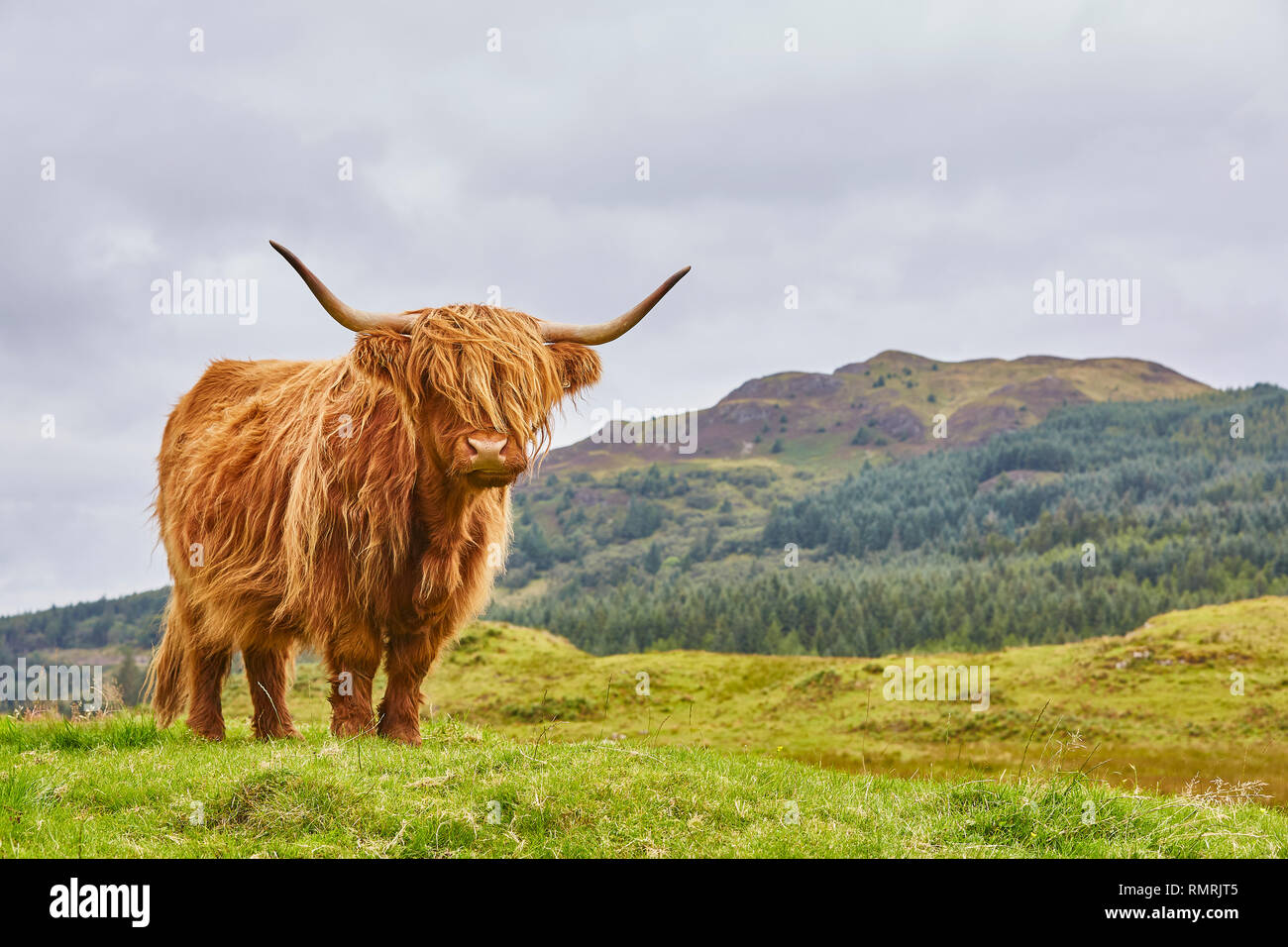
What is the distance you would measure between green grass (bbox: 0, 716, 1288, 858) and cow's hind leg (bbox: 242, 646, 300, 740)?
1828 millimetres

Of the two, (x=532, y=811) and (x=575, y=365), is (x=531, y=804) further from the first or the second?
(x=575, y=365)

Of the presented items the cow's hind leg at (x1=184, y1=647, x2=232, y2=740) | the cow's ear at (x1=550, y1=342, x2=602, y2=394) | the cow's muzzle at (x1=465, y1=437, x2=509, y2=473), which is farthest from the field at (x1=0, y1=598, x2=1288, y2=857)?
the cow's ear at (x1=550, y1=342, x2=602, y2=394)

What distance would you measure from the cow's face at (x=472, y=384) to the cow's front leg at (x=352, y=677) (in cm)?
151

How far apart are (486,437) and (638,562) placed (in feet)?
600

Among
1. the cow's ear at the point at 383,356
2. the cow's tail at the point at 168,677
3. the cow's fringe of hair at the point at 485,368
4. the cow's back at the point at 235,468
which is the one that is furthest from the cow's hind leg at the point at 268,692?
the cow's fringe of hair at the point at 485,368

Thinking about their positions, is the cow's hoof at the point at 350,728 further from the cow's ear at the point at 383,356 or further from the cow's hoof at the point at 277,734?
the cow's ear at the point at 383,356

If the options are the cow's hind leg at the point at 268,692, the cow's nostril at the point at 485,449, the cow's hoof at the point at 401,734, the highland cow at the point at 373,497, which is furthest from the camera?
the cow's hind leg at the point at 268,692

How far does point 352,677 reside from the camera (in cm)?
747

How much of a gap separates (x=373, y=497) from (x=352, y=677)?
1365 millimetres

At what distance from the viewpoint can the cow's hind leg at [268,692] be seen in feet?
29.2

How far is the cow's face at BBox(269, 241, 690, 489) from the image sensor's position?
6.58m

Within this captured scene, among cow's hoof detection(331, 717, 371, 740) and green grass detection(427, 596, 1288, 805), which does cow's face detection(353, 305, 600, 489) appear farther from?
green grass detection(427, 596, 1288, 805)
